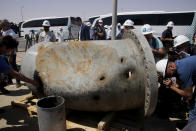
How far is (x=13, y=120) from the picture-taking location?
259 centimetres

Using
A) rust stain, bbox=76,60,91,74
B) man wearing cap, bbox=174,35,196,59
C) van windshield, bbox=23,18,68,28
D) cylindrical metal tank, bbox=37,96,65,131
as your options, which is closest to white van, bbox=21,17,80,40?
van windshield, bbox=23,18,68,28

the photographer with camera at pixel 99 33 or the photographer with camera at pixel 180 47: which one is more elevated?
the photographer with camera at pixel 99 33

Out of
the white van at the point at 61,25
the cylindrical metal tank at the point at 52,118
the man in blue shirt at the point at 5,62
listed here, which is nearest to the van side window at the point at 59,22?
the white van at the point at 61,25

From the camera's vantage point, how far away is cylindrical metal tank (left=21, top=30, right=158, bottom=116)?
1938mm

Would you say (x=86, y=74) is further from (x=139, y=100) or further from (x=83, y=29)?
(x=83, y=29)

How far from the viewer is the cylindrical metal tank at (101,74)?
6.36 ft

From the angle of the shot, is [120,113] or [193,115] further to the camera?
[120,113]

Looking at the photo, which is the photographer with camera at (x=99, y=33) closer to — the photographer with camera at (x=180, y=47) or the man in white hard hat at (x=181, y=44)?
the photographer with camera at (x=180, y=47)

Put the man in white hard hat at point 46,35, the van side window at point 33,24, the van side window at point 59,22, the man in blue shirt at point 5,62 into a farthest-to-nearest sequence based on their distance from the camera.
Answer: the van side window at point 33,24 → the van side window at point 59,22 → the man in white hard hat at point 46,35 → the man in blue shirt at point 5,62

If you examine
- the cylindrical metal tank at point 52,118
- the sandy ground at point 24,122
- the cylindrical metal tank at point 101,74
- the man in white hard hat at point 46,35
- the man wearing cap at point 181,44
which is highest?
the man in white hard hat at point 46,35

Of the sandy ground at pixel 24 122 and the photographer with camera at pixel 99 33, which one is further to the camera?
the photographer with camera at pixel 99 33

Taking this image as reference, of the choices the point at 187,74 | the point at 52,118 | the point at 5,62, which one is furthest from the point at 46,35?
the point at 187,74

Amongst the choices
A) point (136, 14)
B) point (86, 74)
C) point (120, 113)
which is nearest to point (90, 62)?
point (86, 74)

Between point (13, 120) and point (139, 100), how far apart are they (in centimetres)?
202
